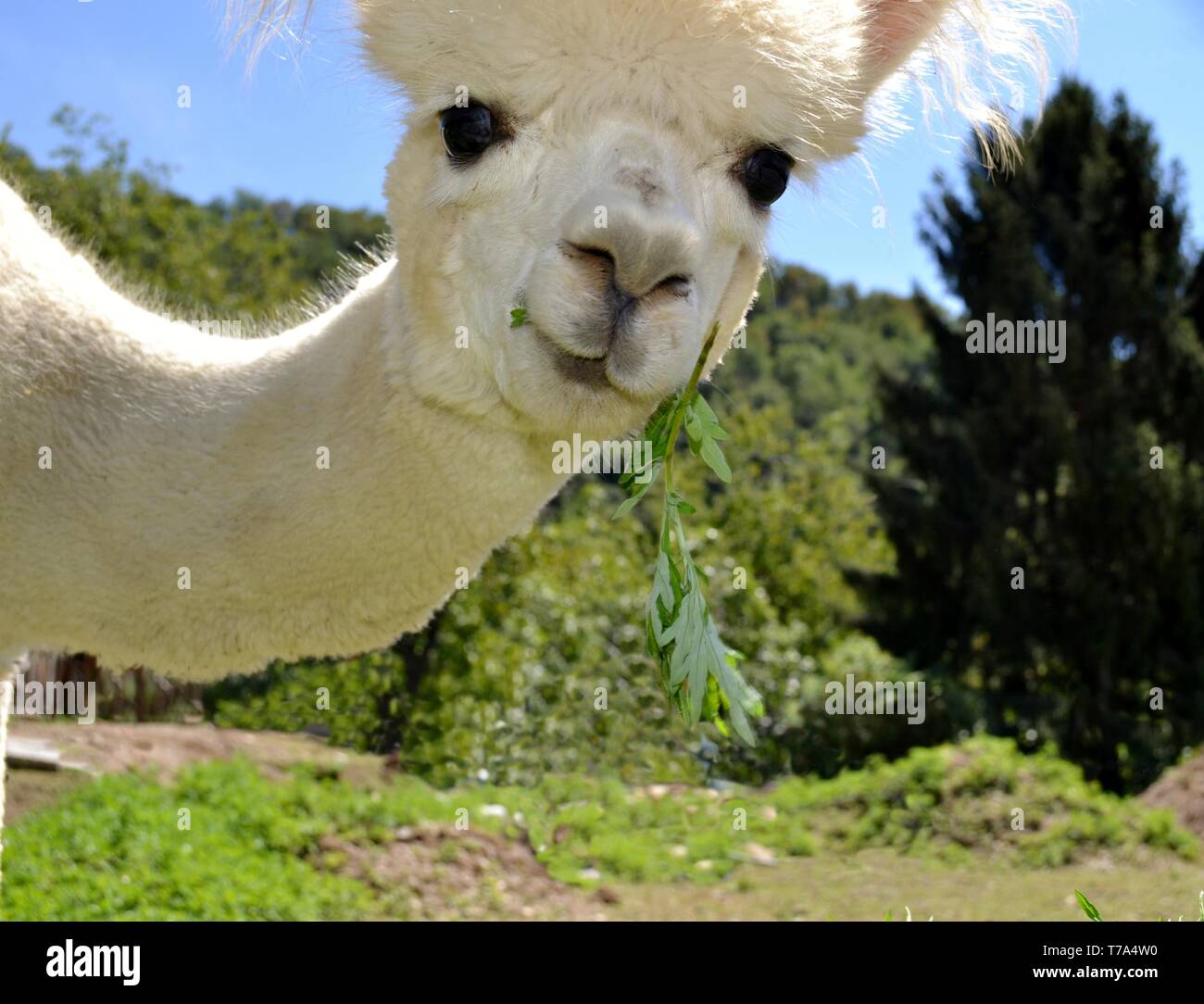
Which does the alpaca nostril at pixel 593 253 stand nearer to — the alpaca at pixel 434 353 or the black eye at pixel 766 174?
the alpaca at pixel 434 353

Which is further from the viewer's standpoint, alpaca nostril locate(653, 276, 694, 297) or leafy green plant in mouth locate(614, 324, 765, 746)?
leafy green plant in mouth locate(614, 324, 765, 746)

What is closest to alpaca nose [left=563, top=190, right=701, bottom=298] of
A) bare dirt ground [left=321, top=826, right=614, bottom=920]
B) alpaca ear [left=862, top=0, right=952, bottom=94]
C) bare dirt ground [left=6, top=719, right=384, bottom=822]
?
alpaca ear [left=862, top=0, right=952, bottom=94]

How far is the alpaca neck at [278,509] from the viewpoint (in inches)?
101

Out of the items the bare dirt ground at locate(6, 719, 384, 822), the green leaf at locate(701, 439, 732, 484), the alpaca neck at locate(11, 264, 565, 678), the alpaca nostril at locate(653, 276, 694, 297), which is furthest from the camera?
the bare dirt ground at locate(6, 719, 384, 822)

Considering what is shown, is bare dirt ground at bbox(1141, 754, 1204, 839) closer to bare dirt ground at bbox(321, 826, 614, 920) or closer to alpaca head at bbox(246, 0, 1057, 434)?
bare dirt ground at bbox(321, 826, 614, 920)

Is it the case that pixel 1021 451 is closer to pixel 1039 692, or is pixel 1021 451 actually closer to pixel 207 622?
pixel 1039 692

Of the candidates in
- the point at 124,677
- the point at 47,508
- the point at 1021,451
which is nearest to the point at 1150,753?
the point at 1021,451

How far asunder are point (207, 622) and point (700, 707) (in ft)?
3.77

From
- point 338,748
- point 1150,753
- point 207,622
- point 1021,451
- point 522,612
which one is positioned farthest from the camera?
point 1021,451

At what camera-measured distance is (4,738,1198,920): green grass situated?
7.04 meters

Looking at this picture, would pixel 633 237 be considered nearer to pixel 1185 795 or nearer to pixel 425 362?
pixel 425 362

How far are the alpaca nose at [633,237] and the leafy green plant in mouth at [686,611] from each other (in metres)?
0.52

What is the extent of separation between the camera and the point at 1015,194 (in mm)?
18422

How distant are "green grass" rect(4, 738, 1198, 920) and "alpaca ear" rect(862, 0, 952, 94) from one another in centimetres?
443
